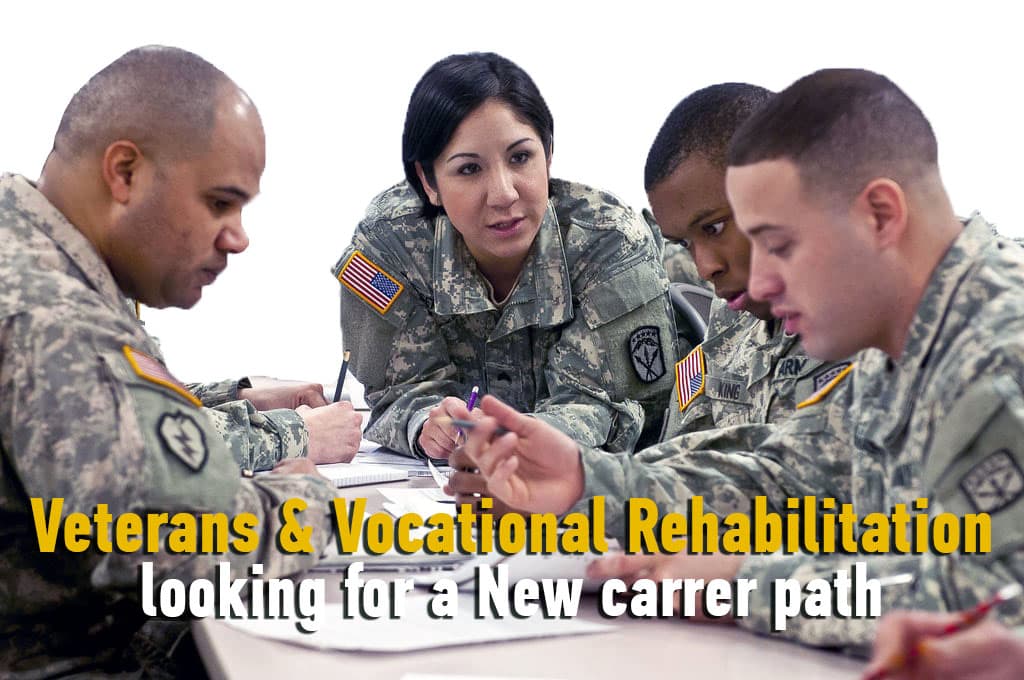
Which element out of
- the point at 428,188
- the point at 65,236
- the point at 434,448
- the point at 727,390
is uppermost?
the point at 428,188

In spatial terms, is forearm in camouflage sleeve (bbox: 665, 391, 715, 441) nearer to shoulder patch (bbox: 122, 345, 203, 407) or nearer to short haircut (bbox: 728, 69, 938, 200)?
short haircut (bbox: 728, 69, 938, 200)

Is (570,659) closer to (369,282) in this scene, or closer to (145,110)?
(145,110)

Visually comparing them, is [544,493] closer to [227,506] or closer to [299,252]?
[227,506]

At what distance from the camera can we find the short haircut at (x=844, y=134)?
132 centimetres

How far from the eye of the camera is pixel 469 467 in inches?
73.8

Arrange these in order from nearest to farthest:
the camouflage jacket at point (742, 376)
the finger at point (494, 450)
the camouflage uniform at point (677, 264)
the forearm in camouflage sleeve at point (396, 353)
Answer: the finger at point (494, 450), the camouflage jacket at point (742, 376), the forearm in camouflage sleeve at point (396, 353), the camouflage uniform at point (677, 264)

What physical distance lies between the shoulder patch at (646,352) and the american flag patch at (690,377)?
252 mm

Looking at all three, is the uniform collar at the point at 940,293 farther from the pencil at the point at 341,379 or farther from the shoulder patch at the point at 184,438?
the pencil at the point at 341,379

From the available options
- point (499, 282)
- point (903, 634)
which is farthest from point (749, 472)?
point (499, 282)

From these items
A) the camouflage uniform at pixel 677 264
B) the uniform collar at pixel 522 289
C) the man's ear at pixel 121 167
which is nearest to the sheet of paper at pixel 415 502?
the man's ear at pixel 121 167

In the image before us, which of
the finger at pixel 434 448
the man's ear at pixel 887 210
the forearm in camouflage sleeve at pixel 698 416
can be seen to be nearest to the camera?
the man's ear at pixel 887 210

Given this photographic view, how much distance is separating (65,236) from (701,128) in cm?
110

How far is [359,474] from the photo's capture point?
2207 millimetres

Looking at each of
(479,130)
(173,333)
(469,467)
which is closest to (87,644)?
(469,467)
